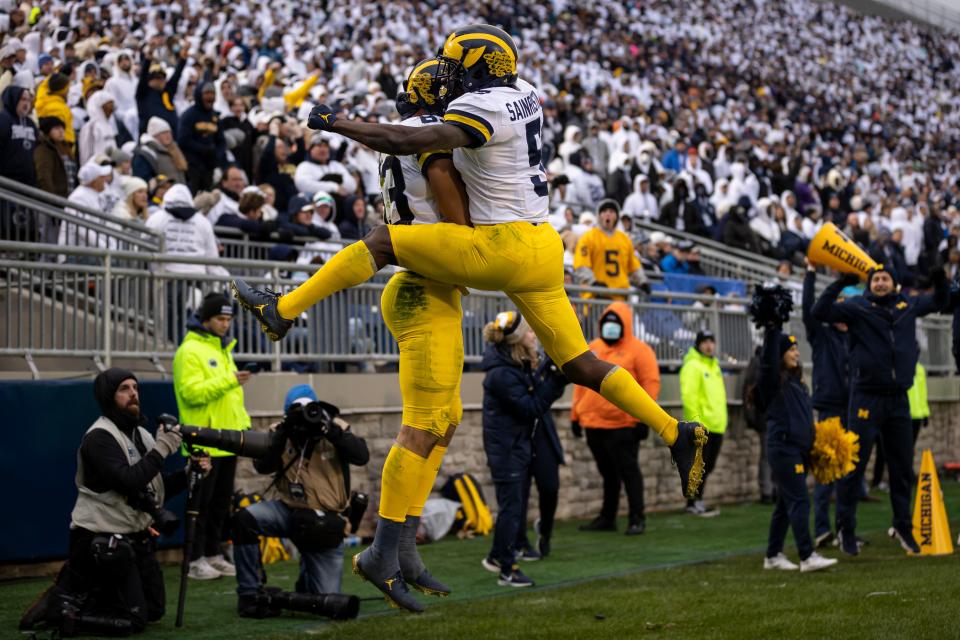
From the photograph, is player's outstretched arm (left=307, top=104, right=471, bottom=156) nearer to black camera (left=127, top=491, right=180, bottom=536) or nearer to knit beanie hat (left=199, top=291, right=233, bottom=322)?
black camera (left=127, top=491, right=180, bottom=536)

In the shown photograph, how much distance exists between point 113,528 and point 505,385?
3179mm

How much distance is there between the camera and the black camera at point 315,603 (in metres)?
8.53

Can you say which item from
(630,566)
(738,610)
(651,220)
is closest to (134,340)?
(630,566)

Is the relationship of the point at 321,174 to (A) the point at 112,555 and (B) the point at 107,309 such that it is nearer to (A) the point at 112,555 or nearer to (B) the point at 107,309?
(B) the point at 107,309

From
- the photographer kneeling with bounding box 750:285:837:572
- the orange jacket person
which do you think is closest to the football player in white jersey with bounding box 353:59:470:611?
the photographer kneeling with bounding box 750:285:837:572

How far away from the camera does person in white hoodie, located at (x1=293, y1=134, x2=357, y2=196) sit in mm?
15594

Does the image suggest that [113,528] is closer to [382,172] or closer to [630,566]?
[382,172]

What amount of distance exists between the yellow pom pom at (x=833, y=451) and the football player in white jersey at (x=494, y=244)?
4.82 m

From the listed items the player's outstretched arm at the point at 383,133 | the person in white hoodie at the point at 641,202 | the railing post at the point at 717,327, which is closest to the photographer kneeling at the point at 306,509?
the player's outstretched arm at the point at 383,133

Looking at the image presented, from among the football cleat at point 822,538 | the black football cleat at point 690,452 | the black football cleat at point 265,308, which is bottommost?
the football cleat at point 822,538

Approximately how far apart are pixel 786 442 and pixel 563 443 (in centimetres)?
451

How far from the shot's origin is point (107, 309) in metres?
10.3

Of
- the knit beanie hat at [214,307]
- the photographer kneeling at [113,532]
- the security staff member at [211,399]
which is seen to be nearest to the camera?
the photographer kneeling at [113,532]

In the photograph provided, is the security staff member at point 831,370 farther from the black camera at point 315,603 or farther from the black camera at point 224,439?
the black camera at point 224,439
